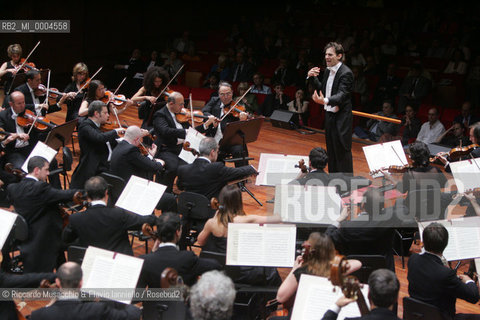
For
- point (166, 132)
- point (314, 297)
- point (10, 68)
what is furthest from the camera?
point (10, 68)

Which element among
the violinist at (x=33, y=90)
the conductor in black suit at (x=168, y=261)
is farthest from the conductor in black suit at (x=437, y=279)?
the violinist at (x=33, y=90)

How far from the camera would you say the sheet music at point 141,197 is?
172 inches

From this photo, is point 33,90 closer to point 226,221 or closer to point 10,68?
point 10,68

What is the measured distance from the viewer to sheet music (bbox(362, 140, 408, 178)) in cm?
555

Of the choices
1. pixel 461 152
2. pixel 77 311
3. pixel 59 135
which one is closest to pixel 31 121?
pixel 59 135

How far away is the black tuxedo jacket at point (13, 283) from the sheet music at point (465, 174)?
3.61 m

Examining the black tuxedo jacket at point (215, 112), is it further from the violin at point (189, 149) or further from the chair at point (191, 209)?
the chair at point (191, 209)

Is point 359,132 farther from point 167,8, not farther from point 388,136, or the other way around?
point 167,8

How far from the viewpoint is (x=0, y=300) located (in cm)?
347

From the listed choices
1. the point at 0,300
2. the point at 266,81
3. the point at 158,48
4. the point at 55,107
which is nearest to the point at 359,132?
the point at 266,81

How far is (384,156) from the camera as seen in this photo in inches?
222

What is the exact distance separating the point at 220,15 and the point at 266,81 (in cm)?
392

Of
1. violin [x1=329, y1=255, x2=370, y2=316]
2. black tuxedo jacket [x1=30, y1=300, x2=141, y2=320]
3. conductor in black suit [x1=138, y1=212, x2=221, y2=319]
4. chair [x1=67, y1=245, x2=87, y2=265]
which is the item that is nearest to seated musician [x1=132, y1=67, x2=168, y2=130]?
chair [x1=67, y1=245, x2=87, y2=265]

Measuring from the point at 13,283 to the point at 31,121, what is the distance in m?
2.98
